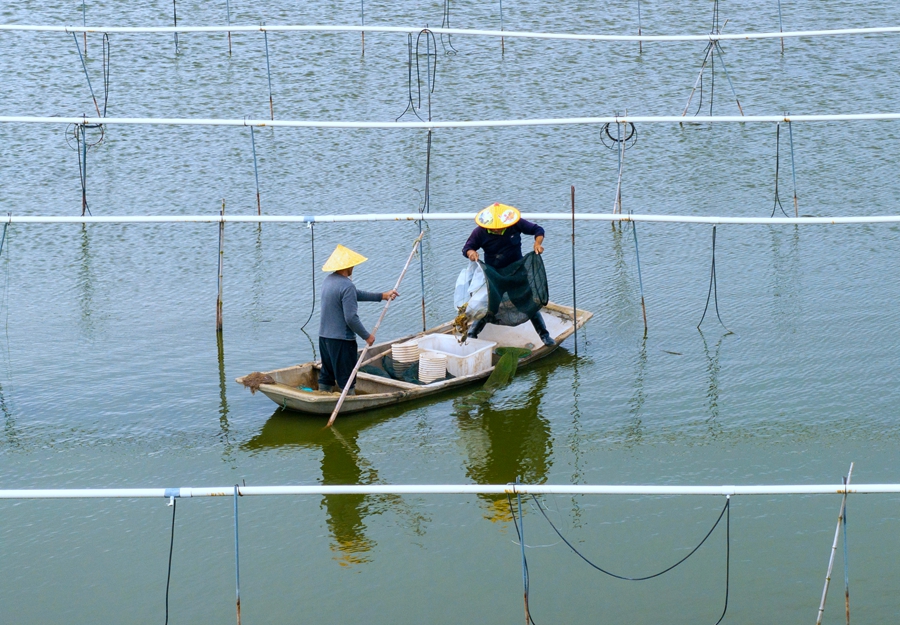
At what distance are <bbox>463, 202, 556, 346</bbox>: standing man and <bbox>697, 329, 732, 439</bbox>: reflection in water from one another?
1442 mm

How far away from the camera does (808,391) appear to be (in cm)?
975

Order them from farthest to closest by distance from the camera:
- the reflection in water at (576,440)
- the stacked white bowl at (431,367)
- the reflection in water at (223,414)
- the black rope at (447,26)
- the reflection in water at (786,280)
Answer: the black rope at (447,26) → the reflection in water at (786,280) → the stacked white bowl at (431,367) → the reflection in water at (223,414) → the reflection in water at (576,440)

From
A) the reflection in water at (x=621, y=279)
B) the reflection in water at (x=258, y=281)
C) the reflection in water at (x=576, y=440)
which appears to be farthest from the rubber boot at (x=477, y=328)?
the reflection in water at (x=258, y=281)

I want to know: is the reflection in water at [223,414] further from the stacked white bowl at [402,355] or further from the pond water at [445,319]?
Result: the stacked white bowl at [402,355]

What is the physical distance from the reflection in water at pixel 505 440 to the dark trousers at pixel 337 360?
994mm

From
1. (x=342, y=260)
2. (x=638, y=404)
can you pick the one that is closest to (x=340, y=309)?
(x=342, y=260)

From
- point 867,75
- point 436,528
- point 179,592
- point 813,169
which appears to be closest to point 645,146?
point 813,169

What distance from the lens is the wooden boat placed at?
9.09 metres

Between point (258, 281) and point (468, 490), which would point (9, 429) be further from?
point (468, 490)

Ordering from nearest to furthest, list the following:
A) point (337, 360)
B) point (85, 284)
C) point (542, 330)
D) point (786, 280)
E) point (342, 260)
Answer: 1. point (342, 260)
2. point (337, 360)
3. point (542, 330)
4. point (786, 280)
5. point (85, 284)

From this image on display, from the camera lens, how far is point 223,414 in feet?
31.6

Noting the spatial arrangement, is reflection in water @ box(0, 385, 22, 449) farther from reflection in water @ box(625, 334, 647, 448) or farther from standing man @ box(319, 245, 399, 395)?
reflection in water @ box(625, 334, 647, 448)

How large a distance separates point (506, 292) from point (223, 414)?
105 inches

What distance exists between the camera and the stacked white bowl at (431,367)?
9773 mm
